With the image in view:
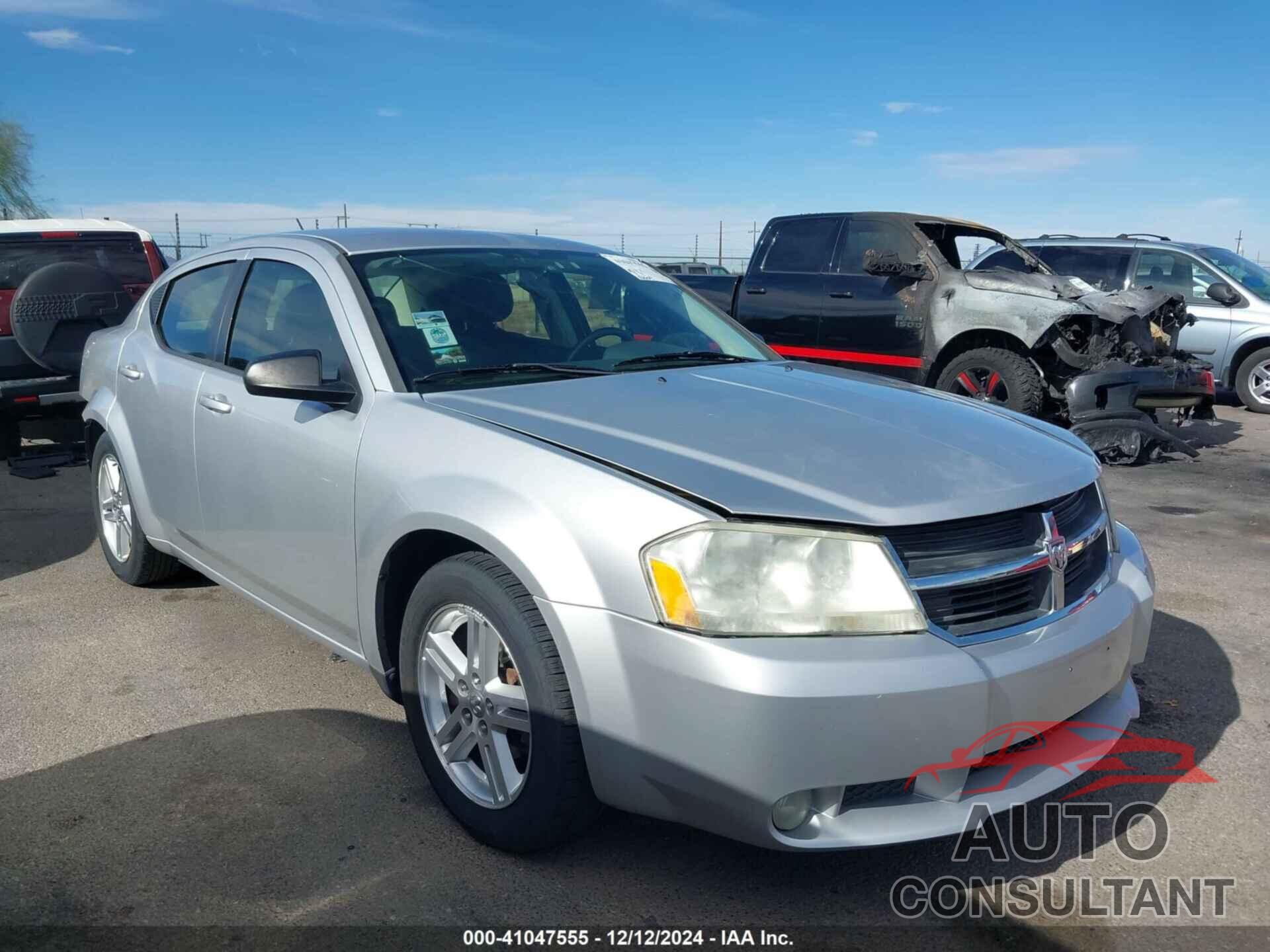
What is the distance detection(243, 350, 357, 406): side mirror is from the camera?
3152mm

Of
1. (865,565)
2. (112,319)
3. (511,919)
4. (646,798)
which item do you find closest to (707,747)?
(646,798)

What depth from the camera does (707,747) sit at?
2.27 meters

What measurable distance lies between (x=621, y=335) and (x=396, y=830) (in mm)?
1814

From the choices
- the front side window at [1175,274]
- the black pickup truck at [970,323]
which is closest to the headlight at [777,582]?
the black pickup truck at [970,323]

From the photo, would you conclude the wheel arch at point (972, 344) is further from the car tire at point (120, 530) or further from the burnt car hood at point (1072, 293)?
the car tire at point (120, 530)

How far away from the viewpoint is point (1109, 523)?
3.04 meters

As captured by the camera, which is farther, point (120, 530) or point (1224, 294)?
point (1224, 294)

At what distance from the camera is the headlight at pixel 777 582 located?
231 cm

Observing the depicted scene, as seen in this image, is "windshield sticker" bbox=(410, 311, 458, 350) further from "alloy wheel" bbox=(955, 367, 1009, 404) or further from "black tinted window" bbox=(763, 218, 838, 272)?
"black tinted window" bbox=(763, 218, 838, 272)

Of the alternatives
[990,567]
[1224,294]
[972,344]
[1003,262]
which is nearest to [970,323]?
[972,344]

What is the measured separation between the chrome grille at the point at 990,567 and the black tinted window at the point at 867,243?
22.3ft

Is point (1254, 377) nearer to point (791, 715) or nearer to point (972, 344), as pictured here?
point (972, 344)

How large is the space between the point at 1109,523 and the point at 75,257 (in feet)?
25.6

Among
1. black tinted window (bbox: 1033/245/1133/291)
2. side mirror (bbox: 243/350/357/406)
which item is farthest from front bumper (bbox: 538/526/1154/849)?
black tinted window (bbox: 1033/245/1133/291)
